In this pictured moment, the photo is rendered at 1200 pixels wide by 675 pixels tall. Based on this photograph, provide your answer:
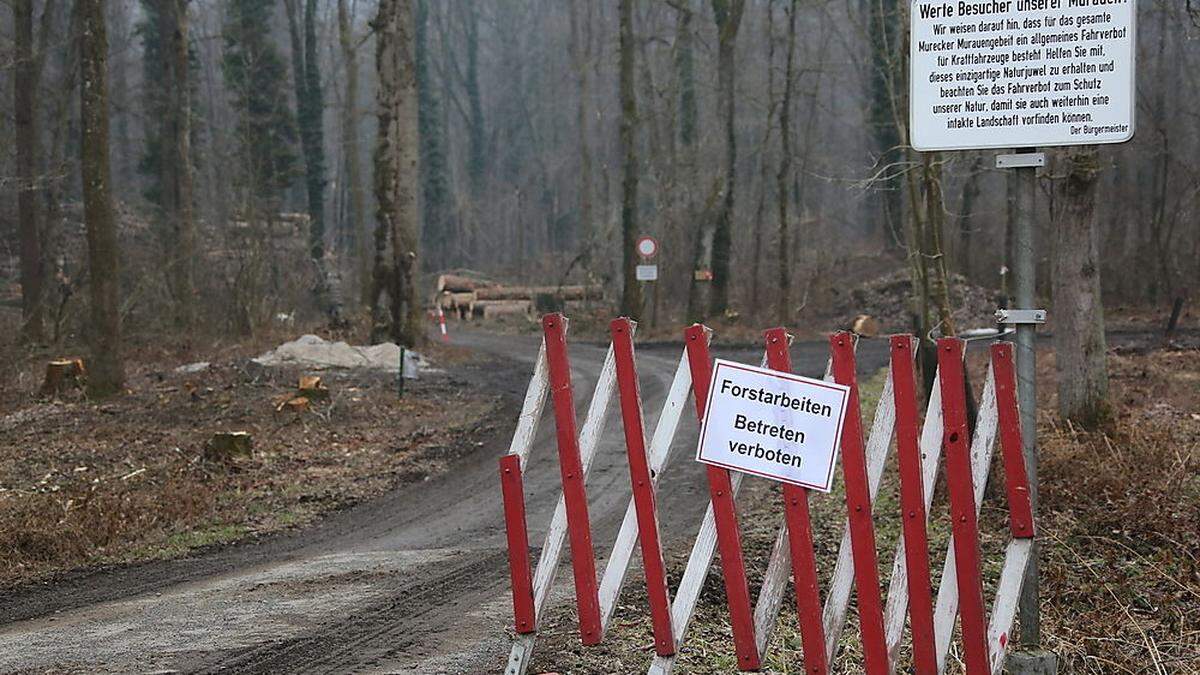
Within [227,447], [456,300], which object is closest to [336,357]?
[227,447]

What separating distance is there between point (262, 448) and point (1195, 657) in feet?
33.6

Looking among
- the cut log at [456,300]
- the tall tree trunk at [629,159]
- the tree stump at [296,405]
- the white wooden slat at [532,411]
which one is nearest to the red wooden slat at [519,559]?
the white wooden slat at [532,411]

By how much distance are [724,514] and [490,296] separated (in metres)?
41.2

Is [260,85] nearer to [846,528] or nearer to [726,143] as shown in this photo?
[726,143]

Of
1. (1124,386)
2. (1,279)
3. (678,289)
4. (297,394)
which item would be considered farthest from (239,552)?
(678,289)

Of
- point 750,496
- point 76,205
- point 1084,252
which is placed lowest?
point 750,496

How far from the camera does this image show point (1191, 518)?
308 inches

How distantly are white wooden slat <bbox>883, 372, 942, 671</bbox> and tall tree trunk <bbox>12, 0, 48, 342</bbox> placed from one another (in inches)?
920

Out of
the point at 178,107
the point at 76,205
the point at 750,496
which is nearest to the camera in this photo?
the point at 750,496

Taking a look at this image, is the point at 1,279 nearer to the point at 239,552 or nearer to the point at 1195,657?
the point at 239,552

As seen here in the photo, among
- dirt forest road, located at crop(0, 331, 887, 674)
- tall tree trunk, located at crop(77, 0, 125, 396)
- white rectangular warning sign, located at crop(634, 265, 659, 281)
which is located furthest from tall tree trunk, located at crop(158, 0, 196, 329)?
dirt forest road, located at crop(0, 331, 887, 674)

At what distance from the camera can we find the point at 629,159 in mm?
31984

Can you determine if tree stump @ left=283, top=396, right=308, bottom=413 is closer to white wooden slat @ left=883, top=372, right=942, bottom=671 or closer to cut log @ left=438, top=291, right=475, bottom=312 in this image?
white wooden slat @ left=883, top=372, right=942, bottom=671

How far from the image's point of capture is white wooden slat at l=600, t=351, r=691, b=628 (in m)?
5.00
